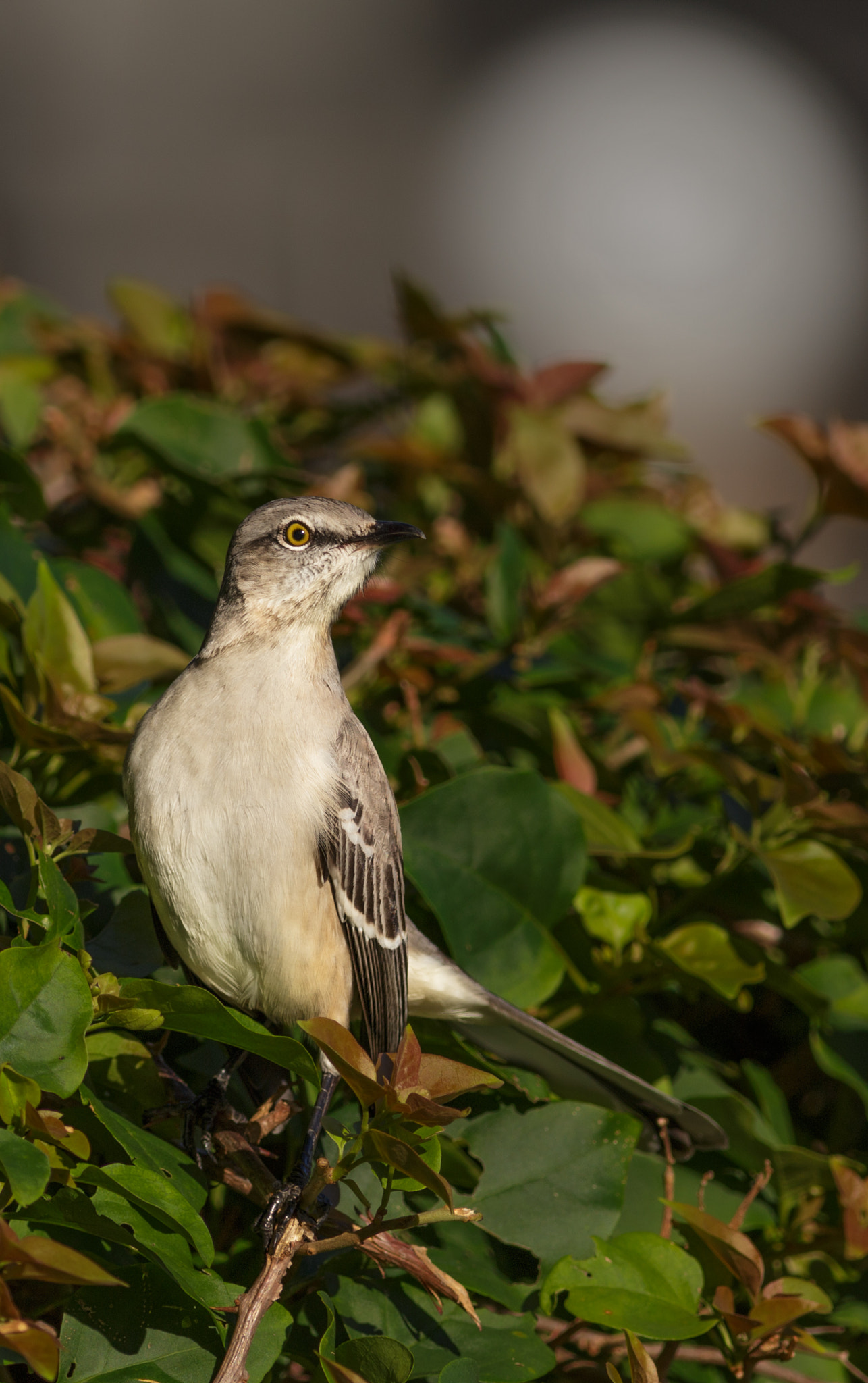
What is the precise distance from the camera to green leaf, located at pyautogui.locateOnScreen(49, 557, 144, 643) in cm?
322

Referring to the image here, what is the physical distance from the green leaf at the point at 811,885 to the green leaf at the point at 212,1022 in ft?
4.01

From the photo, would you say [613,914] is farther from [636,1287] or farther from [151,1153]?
[151,1153]

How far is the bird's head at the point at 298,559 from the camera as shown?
291cm

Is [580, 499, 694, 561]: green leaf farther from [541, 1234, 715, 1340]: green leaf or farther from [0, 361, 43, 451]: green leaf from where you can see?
[541, 1234, 715, 1340]: green leaf

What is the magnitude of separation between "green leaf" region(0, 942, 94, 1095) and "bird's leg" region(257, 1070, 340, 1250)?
0.46 meters

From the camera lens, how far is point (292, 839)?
2580mm

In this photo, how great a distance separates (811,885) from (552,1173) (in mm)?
873

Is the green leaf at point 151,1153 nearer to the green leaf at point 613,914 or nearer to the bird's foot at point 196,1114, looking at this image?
the bird's foot at point 196,1114

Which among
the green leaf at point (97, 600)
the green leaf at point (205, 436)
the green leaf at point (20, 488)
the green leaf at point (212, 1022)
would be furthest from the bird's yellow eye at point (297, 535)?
the green leaf at point (212, 1022)

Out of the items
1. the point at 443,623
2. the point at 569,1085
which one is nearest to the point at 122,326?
the point at 443,623

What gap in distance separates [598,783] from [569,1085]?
864 millimetres

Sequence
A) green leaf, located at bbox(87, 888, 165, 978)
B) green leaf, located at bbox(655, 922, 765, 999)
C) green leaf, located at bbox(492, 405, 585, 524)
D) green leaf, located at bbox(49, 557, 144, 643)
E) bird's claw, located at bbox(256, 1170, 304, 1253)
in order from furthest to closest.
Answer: green leaf, located at bbox(492, 405, 585, 524)
green leaf, located at bbox(49, 557, 144, 643)
green leaf, located at bbox(655, 922, 765, 999)
green leaf, located at bbox(87, 888, 165, 978)
bird's claw, located at bbox(256, 1170, 304, 1253)

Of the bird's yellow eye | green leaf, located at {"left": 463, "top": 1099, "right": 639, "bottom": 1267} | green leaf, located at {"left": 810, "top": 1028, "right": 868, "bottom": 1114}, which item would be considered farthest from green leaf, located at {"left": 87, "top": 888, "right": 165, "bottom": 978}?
green leaf, located at {"left": 810, "top": 1028, "right": 868, "bottom": 1114}

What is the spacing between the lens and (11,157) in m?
15.2
